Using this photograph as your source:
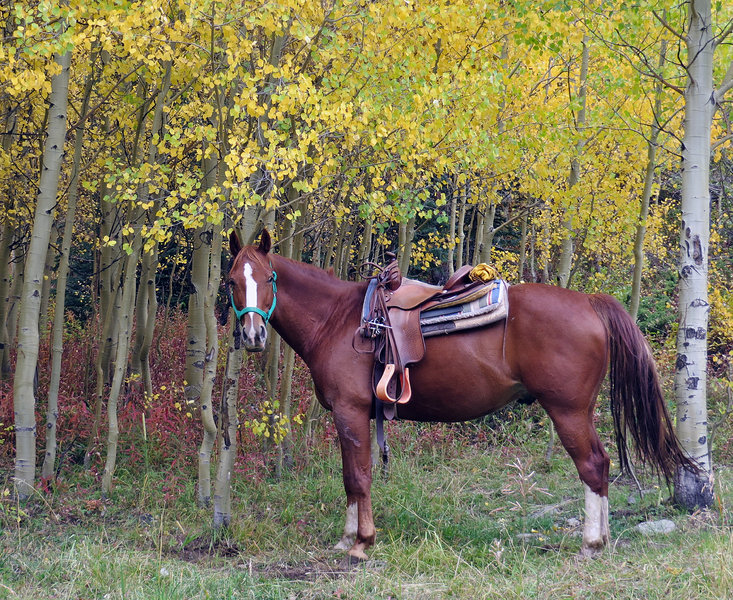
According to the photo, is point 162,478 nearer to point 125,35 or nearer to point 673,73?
point 125,35

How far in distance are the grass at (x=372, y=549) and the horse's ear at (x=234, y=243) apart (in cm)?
215

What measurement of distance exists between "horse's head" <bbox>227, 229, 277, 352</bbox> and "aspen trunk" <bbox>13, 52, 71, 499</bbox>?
2.01 metres

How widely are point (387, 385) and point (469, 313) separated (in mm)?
789

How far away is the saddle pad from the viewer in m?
5.07

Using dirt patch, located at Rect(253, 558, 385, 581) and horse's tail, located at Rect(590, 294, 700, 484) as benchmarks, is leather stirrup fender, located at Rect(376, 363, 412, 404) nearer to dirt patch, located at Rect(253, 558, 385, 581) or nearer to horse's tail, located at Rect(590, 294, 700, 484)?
dirt patch, located at Rect(253, 558, 385, 581)

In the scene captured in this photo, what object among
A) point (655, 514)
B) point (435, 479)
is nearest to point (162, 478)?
point (435, 479)

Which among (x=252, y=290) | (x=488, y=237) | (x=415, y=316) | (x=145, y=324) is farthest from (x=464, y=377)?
(x=145, y=324)

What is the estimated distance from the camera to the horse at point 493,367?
16.4 ft

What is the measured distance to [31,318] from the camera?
19.9 feet

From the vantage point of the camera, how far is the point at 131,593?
13.6 feet

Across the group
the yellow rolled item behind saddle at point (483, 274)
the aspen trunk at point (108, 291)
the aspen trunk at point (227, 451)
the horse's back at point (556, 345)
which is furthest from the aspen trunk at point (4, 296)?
the horse's back at point (556, 345)

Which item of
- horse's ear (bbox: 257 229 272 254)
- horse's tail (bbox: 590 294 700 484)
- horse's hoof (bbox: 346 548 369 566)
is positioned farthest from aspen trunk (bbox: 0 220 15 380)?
horse's tail (bbox: 590 294 700 484)

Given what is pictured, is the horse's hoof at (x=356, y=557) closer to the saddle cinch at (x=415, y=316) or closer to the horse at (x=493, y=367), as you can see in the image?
the horse at (x=493, y=367)

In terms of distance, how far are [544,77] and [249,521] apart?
20.0 feet
